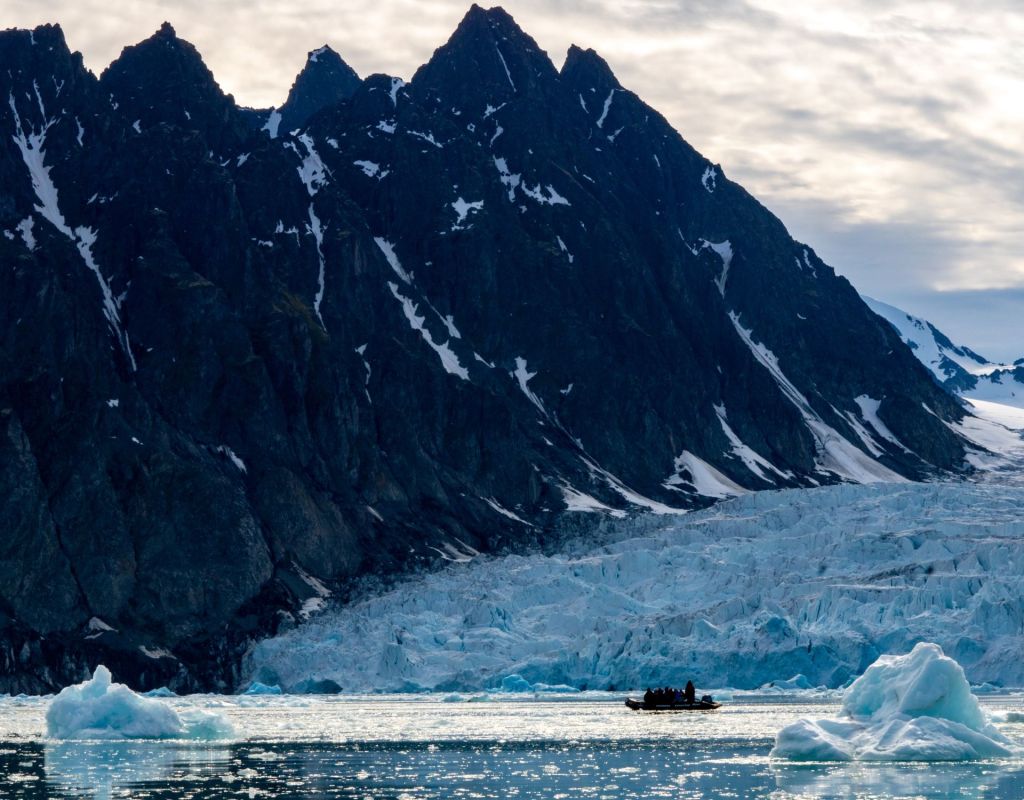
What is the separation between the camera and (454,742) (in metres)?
77.0

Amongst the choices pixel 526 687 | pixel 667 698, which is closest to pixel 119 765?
pixel 667 698

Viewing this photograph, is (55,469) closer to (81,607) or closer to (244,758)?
(81,607)

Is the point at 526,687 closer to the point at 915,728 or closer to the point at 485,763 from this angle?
the point at 485,763

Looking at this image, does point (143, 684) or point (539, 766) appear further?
point (143, 684)

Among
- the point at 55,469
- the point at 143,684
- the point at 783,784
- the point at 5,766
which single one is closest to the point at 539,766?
the point at 783,784

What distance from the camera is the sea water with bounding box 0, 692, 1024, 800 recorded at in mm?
54750

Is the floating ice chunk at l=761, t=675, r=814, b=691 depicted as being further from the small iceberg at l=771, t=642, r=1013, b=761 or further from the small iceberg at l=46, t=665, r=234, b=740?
the small iceberg at l=771, t=642, r=1013, b=761

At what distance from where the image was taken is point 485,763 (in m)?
65.9

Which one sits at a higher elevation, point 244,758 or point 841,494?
point 841,494

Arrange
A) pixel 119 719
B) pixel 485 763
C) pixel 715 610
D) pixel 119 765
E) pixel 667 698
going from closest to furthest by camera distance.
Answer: pixel 119 765 → pixel 485 763 → pixel 119 719 → pixel 667 698 → pixel 715 610

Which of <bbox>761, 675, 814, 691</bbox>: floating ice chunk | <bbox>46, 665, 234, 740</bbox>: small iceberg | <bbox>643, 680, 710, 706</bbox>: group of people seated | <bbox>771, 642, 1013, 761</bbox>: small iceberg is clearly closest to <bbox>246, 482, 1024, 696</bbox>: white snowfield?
<bbox>761, 675, 814, 691</bbox>: floating ice chunk

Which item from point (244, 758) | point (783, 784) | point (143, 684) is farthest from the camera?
point (143, 684)

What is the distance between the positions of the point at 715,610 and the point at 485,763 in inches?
2671

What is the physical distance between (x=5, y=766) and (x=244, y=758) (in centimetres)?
923
